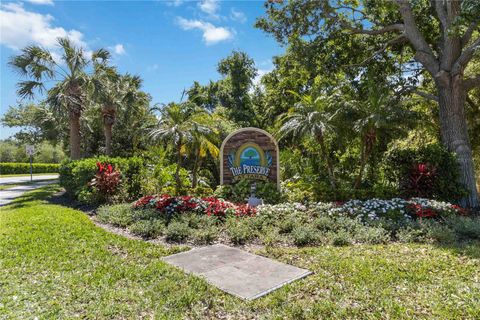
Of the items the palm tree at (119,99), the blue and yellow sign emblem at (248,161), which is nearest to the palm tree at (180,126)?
the blue and yellow sign emblem at (248,161)

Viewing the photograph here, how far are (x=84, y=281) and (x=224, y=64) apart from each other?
23.4 metres

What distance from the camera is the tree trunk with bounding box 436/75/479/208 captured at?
9.06 metres

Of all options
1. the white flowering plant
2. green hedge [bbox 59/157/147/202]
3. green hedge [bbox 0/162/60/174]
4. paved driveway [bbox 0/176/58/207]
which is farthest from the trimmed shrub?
green hedge [bbox 0/162/60/174]

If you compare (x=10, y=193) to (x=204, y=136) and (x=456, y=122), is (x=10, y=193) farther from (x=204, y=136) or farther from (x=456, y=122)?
(x=456, y=122)

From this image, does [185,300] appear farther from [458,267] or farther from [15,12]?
[15,12]

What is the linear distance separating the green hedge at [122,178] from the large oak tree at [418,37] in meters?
6.99

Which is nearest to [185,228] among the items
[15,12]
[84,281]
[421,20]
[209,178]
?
[84,281]

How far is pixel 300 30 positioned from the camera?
1130cm

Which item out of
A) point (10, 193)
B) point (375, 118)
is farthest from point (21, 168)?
point (375, 118)

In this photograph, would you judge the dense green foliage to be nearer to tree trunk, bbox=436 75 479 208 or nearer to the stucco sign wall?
tree trunk, bbox=436 75 479 208

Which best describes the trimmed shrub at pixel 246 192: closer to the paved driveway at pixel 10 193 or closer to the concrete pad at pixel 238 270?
the concrete pad at pixel 238 270

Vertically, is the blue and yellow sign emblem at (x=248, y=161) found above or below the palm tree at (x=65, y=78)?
below

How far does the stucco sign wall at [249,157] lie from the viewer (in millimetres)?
9852

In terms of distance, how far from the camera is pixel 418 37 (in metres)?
9.71
